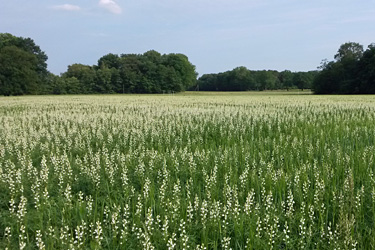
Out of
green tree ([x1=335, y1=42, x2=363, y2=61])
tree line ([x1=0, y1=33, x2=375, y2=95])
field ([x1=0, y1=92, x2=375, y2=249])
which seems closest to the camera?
field ([x1=0, y1=92, x2=375, y2=249])

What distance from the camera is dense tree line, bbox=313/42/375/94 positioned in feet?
257

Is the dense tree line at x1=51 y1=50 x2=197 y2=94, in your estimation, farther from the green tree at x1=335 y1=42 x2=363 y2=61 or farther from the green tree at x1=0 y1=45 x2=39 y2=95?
the green tree at x1=335 y1=42 x2=363 y2=61

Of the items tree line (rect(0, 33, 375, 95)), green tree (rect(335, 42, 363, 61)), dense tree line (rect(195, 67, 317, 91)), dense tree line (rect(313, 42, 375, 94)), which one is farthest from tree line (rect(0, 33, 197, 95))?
green tree (rect(335, 42, 363, 61))

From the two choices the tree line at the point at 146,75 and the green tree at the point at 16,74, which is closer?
the green tree at the point at 16,74

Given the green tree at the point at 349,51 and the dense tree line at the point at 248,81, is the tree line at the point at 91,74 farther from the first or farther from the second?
the green tree at the point at 349,51

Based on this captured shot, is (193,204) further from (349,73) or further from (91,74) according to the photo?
(91,74)

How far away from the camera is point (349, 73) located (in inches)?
3408

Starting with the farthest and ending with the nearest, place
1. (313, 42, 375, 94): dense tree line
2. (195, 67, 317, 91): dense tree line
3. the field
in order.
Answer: (195, 67, 317, 91): dense tree line
(313, 42, 375, 94): dense tree line
the field

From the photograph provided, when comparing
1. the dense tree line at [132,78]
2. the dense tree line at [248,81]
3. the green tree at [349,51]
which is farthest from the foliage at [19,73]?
the green tree at [349,51]

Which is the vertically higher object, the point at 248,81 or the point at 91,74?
the point at 91,74

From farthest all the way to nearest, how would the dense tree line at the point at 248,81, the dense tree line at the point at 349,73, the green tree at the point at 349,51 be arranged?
the dense tree line at the point at 248,81 < the green tree at the point at 349,51 < the dense tree line at the point at 349,73

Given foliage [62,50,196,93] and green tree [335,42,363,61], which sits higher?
green tree [335,42,363,61]

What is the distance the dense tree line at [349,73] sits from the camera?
78438 millimetres

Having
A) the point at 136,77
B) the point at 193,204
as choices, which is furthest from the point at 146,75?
the point at 193,204
